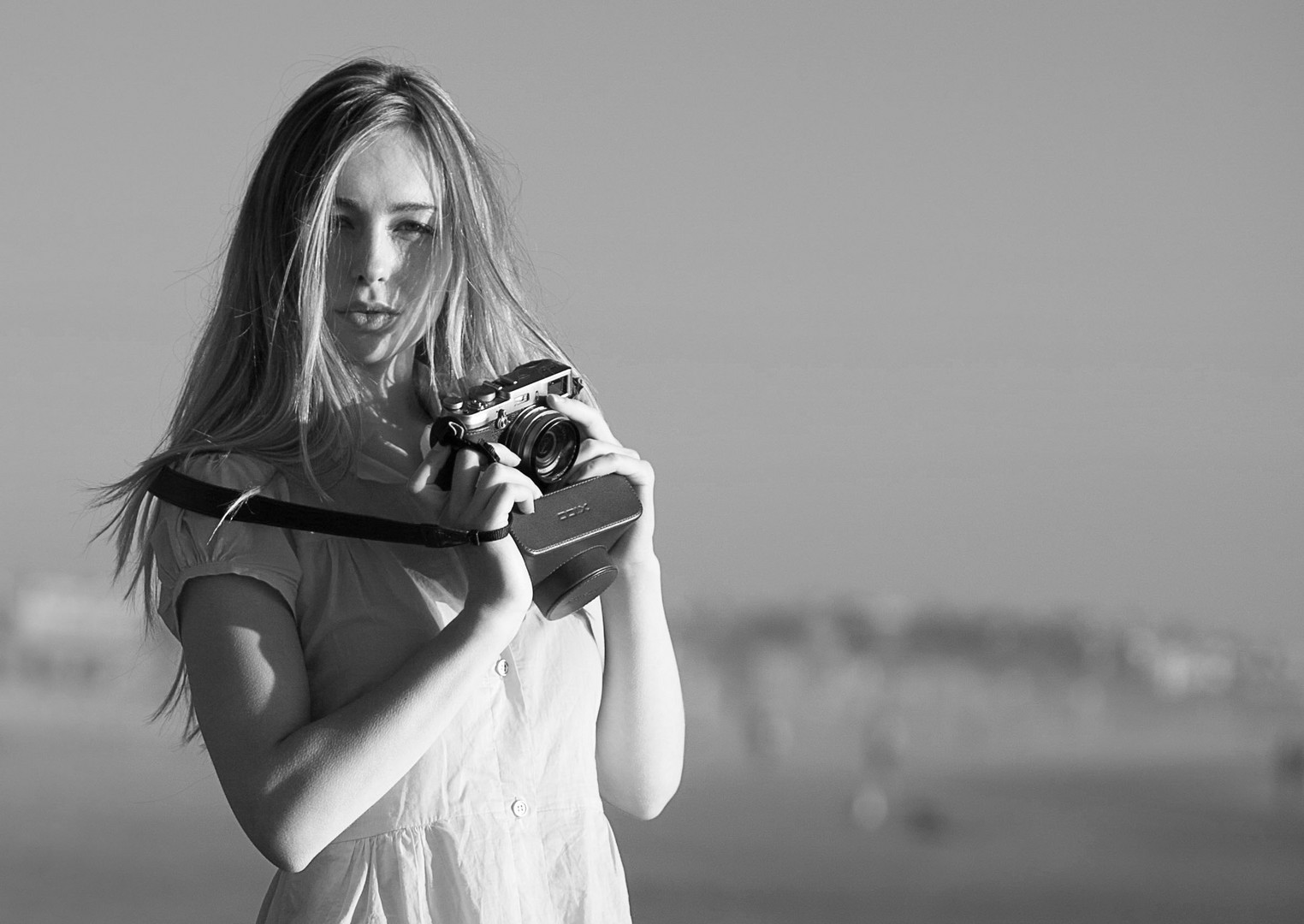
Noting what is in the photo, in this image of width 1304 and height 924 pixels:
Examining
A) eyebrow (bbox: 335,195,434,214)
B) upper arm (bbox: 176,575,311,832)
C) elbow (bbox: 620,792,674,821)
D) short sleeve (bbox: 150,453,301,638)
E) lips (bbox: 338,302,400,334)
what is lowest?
elbow (bbox: 620,792,674,821)

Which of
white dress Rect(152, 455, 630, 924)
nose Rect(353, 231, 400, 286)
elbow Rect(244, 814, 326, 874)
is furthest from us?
nose Rect(353, 231, 400, 286)

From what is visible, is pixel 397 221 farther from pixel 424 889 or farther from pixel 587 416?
pixel 424 889

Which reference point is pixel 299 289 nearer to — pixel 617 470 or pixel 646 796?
pixel 617 470

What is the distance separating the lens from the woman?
125cm

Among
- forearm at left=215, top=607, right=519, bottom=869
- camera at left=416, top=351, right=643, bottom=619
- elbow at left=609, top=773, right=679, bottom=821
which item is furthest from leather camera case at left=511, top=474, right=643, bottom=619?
elbow at left=609, top=773, right=679, bottom=821

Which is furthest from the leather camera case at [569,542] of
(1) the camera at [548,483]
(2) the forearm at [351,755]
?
(2) the forearm at [351,755]

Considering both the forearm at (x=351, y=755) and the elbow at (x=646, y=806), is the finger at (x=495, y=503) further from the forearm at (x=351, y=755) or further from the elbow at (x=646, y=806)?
the elbow at (x=646, y=806)

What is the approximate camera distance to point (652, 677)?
1502 millimetres

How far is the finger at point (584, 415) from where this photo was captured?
140 centimetres

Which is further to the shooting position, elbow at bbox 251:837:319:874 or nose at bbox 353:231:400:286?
nose at bbox 353:231:400:286

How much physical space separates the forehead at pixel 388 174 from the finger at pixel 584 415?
0.23 m

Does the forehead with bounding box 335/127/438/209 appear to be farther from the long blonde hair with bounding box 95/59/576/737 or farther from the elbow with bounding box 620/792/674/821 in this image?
the elbow with bounding box 620/792/674/821

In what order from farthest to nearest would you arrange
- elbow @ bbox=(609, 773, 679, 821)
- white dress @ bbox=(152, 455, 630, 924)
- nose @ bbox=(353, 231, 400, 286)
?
elbow @ bbox=(609, 773, 679, 821) < nose @ bbox=(353, 231, 400, 286) < white dress @ bbox=(152, 455, 630, 924)

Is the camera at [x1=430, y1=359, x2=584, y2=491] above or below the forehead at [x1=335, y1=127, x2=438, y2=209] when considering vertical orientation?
below
